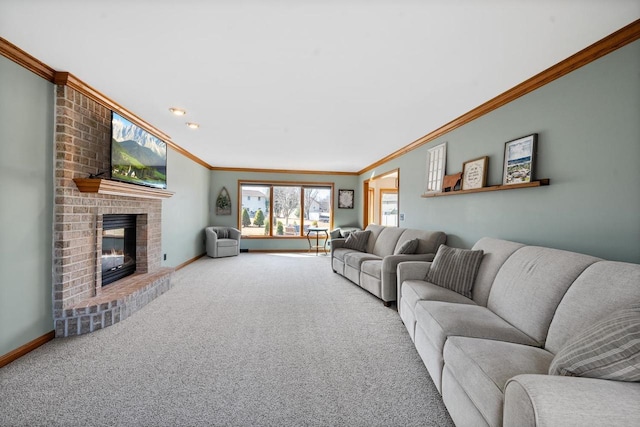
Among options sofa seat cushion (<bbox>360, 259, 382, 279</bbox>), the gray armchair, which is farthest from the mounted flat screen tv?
sofa seat cushion (<bbox>360, 259, 382, 279</bbox>)

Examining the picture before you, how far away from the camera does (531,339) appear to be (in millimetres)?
1590

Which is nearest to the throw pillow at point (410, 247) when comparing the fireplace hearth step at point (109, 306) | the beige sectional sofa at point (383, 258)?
A: the beige sectional sofa at point (383, 258)

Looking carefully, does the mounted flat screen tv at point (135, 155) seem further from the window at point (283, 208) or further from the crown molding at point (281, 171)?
the window at point (283, 208)

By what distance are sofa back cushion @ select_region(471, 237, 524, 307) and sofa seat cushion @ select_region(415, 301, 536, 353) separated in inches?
10.2

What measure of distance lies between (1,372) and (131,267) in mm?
2015

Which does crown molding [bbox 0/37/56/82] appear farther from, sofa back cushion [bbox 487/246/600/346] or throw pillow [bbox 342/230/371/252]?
throw pillow [bbox 342/230/371/252]

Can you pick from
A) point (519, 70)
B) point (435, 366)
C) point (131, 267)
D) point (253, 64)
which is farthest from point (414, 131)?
point (131, 267)

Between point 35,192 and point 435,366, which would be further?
point 35,192

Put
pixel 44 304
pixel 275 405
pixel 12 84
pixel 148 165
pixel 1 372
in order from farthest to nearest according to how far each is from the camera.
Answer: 1. pixel 148 165
2. pixel 44 304
3. pixel 12 84
4. pixel 1 372
5. pixel 275 405

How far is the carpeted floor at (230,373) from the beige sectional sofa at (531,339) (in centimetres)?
36

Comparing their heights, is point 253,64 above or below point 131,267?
above

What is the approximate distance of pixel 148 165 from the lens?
352 cm

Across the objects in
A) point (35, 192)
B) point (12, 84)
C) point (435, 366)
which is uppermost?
point (12, 84)

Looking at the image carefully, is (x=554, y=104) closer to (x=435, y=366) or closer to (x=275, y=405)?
(x=435, y=366)
